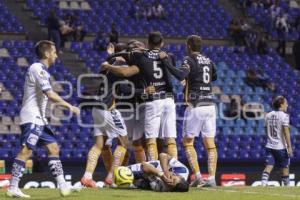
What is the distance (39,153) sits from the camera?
2092cm

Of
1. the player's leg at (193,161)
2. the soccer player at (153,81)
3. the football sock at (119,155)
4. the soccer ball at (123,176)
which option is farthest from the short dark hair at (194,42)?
the soccer ball at (123,176)

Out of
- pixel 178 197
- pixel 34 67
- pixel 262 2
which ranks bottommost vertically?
pixel 178 197

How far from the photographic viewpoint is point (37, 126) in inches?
420

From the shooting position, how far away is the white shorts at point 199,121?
13.0 meters

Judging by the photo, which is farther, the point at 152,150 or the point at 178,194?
the point at 152,150

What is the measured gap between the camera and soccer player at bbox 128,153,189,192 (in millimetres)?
11367

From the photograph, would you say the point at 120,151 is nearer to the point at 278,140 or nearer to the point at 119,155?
the point at 119,155

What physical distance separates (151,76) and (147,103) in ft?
1.41

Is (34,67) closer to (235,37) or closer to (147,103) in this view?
(147,103)

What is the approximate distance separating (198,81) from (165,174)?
7.27ft

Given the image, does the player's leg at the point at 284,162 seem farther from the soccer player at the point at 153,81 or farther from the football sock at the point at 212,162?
the soccer player at the point at 153,81

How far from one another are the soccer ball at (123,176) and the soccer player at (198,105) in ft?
4.75

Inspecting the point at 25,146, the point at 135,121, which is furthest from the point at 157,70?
the point at 25,146

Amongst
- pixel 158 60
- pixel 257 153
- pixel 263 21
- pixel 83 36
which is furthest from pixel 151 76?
pixel 263 21
